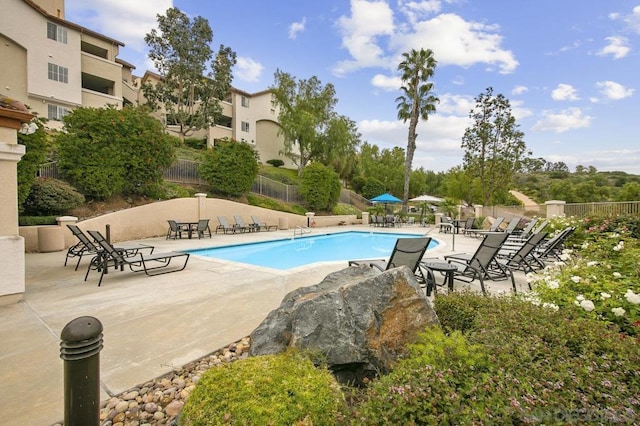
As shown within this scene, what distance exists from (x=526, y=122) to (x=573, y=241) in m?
19.2

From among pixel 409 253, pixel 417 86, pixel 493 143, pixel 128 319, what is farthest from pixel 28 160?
A: pixel 493 143

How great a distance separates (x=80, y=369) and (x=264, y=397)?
3.18 ft

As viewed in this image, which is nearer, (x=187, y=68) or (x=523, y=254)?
(x=523, y=254)

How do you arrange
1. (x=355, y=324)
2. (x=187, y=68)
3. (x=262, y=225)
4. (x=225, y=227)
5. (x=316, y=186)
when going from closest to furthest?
(x=355, y=324), (x=225, y=227), (x=262, y=225), (x=316, y=186), (x=187, y=68)

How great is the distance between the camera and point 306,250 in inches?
476

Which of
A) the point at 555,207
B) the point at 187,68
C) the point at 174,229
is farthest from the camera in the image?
the point at 187,68

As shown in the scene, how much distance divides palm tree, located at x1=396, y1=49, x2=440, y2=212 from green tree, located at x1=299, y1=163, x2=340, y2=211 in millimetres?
6818

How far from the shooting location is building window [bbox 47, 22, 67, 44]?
68.1 ft

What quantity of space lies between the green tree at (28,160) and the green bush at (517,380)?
11543 millimetres

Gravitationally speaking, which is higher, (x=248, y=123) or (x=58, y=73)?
(x=58, y=73)

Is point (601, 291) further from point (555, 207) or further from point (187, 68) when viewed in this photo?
point (187, 68)

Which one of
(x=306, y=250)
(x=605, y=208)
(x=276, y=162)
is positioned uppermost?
(x=276, y=162)

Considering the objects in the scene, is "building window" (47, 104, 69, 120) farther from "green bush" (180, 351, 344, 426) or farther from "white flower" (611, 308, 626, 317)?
"white flower" (611, 308, 626, 317)

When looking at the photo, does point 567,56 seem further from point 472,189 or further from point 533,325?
point 472,189
